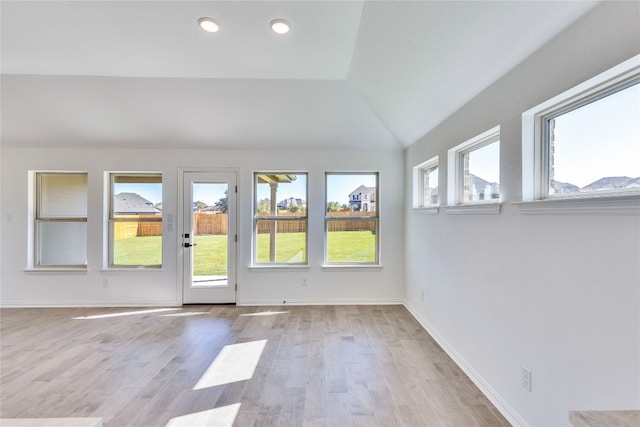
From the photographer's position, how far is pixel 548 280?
5.21ft

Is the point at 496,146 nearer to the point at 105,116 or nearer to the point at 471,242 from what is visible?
the point at 471,242

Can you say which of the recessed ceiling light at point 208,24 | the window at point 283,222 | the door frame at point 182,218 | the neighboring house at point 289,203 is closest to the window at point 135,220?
the door frame at point 182,218

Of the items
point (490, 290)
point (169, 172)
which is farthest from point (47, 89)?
point (490, 290)

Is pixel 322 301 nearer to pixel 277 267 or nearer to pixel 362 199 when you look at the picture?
pixel 277 267

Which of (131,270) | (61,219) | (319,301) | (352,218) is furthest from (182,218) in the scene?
(352,218)

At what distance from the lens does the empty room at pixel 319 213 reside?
1.44m

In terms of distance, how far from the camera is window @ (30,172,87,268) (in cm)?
435

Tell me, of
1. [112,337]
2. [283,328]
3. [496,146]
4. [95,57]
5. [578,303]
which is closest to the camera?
[578,303]

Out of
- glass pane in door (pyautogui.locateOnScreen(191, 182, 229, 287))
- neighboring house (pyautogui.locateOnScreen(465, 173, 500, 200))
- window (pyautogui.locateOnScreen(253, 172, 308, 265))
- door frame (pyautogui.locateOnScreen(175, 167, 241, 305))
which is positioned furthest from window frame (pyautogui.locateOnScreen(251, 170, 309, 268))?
neighboring house (pyautogui.locateOnScreen(465, 173, 500, 200))

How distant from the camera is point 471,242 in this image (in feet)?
7.89

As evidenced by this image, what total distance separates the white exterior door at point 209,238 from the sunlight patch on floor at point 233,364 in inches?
58.7

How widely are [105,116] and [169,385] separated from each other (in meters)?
3.28

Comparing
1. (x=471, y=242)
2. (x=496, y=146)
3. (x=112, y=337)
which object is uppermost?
(x=496, y=146)

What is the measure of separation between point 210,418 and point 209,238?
9.09 ft
